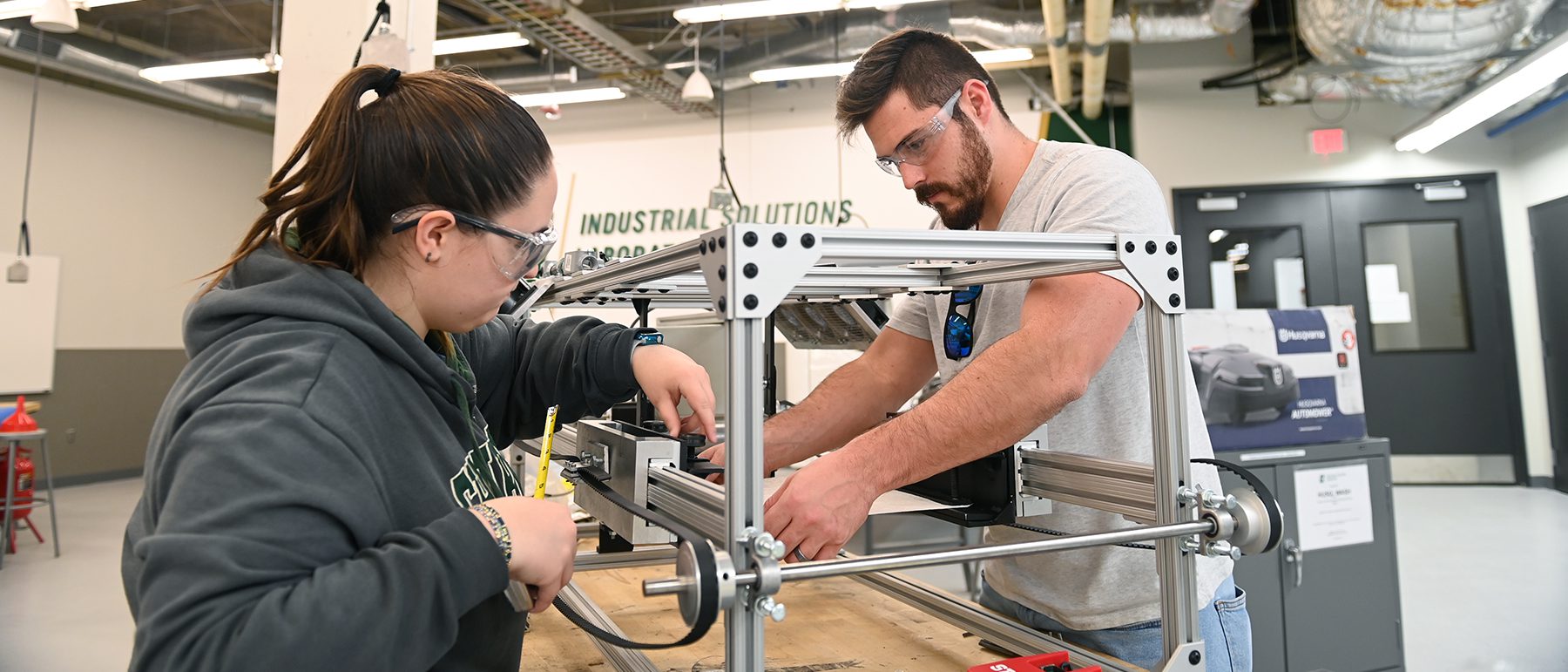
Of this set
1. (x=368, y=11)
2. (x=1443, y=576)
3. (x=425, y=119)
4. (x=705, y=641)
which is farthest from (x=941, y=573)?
(x=425, y=119)

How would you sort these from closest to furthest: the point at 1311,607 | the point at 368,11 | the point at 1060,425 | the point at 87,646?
1. the point at 1060,425
2. the point at 368,11
3. the point at 1311,607
4. the point at 87,646

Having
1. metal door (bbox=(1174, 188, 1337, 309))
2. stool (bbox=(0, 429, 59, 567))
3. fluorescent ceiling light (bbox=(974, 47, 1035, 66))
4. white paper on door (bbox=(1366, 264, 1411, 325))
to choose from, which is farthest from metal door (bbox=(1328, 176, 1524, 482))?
stool (bbox=(0, 429, 59, 567))

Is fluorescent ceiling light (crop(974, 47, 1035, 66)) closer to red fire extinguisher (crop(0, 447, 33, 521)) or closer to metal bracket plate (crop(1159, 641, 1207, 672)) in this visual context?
metal bracket plate (crop(1159, 641, 1207, 672))

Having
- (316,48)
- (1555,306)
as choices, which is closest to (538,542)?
(316,48)

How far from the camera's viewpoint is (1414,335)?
5.63 meters

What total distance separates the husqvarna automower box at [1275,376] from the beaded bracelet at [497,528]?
89.2 inches

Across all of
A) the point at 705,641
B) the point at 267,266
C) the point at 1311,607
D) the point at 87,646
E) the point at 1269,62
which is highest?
the point at 1269,62

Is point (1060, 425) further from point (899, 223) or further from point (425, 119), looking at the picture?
point (899, 223)

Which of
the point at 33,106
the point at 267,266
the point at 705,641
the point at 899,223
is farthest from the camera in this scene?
the point at 33,106

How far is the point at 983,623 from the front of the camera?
112cm

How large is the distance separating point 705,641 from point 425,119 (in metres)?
0.92

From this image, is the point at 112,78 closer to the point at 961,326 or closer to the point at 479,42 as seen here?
the point at 479,42

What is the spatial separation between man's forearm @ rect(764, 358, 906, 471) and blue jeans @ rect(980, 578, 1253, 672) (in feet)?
1.44

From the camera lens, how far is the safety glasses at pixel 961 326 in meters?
1.21
